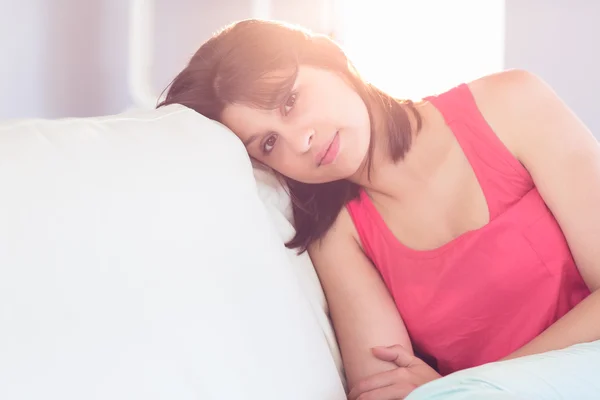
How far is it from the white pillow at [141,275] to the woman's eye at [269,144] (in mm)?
156

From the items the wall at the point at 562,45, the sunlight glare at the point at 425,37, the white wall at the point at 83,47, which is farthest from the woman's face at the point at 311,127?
the wall at the point at 562,45

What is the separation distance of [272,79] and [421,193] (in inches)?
12.1

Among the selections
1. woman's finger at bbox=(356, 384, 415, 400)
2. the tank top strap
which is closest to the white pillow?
woman's finger at bbox=(356, 384, 415, 400)

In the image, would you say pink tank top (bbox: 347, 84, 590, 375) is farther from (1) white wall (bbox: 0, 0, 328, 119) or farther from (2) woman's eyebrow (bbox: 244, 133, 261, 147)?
(1) white wall (bbox: 0, 0, 328, 119)

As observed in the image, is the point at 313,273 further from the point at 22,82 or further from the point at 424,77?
the point at 424,77

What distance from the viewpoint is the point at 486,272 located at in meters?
0.96

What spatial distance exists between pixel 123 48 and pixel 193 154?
0.65m

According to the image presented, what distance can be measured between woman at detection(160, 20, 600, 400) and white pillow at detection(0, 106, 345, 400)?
0.15 m

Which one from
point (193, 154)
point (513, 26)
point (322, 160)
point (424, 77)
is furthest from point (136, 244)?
point (513, 26)

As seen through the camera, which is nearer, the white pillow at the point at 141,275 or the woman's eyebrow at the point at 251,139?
the white pillow at the point at 141,275

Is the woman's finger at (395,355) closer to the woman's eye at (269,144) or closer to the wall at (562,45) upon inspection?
the woman's eye at (269,144)

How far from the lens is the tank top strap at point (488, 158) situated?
98 centimetres

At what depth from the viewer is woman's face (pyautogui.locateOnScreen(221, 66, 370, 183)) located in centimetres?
95

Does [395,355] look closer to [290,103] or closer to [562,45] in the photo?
[290,103]
